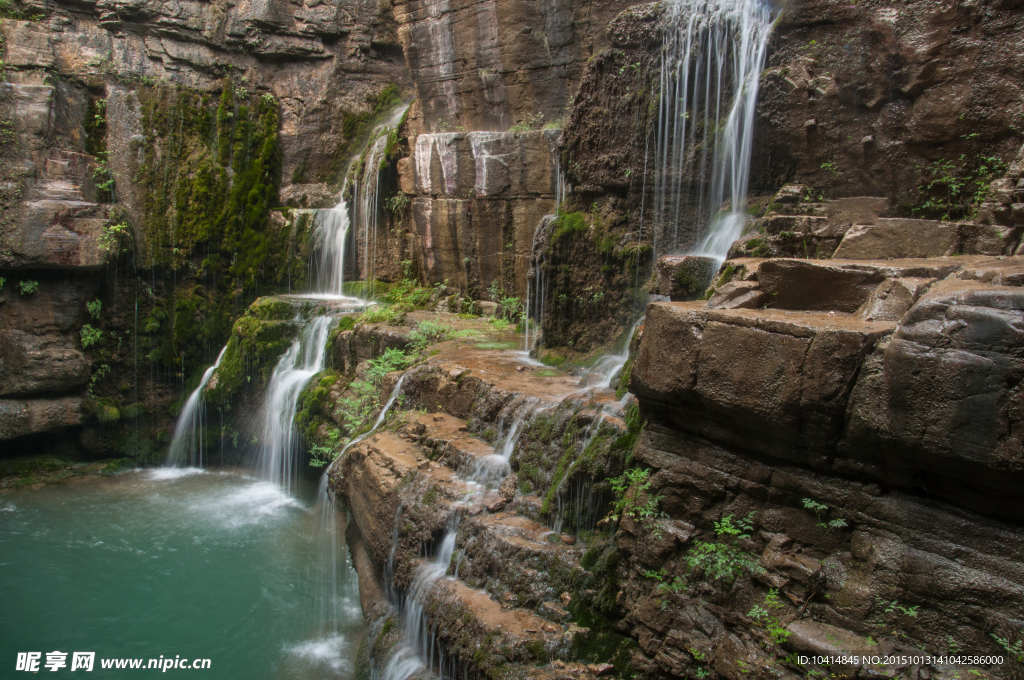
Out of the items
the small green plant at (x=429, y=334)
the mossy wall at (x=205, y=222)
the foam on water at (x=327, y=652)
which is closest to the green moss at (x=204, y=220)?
the mossy wall at (x=205, y=222)

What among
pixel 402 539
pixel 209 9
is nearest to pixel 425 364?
pixel 402 539

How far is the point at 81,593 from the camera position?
27.0ft

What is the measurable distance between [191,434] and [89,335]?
283 centimetres

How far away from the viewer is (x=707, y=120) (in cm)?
786

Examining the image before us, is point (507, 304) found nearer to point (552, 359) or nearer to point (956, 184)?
point (552, 359)

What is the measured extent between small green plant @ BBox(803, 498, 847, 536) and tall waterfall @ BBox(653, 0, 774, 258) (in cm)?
389

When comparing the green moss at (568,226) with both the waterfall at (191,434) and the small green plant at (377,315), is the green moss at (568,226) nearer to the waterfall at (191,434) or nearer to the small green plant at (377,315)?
the small green plant at (377,315)

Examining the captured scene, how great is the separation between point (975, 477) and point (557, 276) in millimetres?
5885

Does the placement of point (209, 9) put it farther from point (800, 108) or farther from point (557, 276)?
point (800, 108)

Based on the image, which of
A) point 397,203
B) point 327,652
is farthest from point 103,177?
point 327,652

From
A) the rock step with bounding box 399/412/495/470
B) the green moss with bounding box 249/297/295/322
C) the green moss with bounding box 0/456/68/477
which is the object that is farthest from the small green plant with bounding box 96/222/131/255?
the rock step with bounding box 399/412/495/470

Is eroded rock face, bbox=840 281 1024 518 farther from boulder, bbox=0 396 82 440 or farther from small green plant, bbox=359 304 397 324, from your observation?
boulder, bbox=0 396 82 440

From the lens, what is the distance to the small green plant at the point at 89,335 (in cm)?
1248

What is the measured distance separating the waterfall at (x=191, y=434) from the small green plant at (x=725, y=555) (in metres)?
10.8
